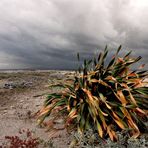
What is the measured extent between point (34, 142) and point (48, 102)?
5.20 feet

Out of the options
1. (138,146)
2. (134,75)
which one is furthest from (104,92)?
(138,146)

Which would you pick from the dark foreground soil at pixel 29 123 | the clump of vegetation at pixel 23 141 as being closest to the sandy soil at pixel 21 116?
the dark foreground soil at pixel 29 123

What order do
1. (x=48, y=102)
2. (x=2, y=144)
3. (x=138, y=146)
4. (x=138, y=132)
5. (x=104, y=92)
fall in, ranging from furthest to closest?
(x=48, y=102) → (x=104, y=92) → (x=2, y=144) → (x=138, y=132) → (x=138, y=146)

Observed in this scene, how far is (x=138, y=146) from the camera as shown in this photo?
636 centimetres

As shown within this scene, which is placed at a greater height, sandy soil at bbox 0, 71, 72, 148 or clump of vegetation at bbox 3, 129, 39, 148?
sandy soil at bbox 0, 71, 72, 148

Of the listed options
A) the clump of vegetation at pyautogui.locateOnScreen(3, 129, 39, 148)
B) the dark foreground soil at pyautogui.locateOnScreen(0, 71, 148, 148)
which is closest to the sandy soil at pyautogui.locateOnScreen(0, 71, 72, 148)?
the dark foreground soil at pyautogui.locateOnScreen(0, 71, 148, 148)

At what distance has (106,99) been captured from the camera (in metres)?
8.03

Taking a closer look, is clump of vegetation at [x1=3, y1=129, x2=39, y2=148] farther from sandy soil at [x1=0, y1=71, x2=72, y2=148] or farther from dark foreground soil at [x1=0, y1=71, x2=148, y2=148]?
sandy soil at [x1=0, y1=71, x2=72, y2=148]

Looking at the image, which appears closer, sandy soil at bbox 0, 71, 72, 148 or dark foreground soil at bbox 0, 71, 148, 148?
dark foreground soil at bbox 0, 71, 148, 148

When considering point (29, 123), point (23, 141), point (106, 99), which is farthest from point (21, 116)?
point (106, 99)

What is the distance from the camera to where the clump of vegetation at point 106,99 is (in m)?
7.39

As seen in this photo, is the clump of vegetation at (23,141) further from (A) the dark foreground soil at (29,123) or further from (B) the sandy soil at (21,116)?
(B) the sandy soil at (21,116)

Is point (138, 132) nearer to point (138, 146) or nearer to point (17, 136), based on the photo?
point (138, 146)

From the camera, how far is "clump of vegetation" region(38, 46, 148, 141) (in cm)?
739
